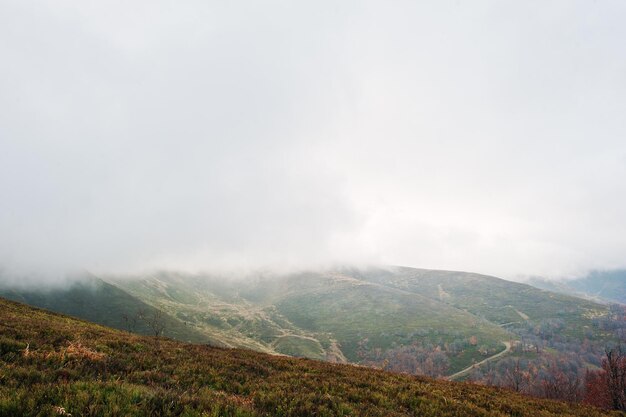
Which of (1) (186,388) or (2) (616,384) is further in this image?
(2) (616,384)

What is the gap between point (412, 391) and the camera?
18.2 meters

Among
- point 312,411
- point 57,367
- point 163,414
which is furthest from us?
point 57,367

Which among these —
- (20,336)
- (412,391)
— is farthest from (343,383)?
(20,336)

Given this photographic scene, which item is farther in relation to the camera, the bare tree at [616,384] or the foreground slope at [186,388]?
the bare tree at [616,384]

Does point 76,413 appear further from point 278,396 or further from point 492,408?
point 492,408

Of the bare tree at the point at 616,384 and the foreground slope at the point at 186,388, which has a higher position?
the foreground slope at the point at 186,388

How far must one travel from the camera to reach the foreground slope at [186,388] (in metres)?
9.25

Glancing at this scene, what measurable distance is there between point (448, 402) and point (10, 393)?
18275mm

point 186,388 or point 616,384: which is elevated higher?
point 186,388

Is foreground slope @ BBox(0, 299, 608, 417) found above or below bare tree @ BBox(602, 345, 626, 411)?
above

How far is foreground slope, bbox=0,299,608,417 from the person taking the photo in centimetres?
925

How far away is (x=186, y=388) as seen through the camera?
1328 centimetres

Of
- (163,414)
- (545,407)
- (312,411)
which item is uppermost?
(163,414)

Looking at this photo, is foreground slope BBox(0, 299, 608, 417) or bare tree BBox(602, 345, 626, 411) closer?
foreground slope BBox(0, 299, 608, 417)
